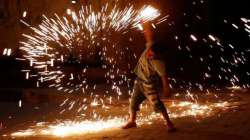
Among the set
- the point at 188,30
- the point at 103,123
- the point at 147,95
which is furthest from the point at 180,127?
the point at 188,30

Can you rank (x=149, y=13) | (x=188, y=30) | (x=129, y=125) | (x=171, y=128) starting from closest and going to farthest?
(x=171, y=128) → (x=129, y=125) → (x=149, y=13) → (x=188, y=30)

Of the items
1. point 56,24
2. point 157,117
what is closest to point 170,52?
point 56,24

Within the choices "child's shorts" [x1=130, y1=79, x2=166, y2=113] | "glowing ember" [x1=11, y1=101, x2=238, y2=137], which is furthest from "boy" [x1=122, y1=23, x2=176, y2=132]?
"glowing ember" [x1=11, y1=101, x2=238, y2=137]

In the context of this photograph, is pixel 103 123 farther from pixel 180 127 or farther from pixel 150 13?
pixel 150 13

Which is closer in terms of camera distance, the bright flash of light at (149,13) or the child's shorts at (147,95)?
the child's shorts at (147,95)

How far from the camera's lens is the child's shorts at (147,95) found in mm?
7324

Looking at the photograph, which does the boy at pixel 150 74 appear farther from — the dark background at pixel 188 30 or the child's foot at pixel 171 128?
the dark background at pixel 188 30

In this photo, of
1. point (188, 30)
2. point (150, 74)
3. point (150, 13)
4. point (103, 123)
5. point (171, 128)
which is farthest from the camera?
point (188, 30)

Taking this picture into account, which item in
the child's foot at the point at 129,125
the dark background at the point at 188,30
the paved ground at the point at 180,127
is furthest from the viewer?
the dark background at the point at 188,30

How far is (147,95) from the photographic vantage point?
747cm

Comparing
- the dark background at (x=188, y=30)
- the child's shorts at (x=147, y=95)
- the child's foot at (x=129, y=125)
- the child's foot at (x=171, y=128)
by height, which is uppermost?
the dark background at (x=188, y=30)

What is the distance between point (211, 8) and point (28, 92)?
845 centimetres

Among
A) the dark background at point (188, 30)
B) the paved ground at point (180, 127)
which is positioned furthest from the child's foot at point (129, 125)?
the dark background at point (188, 30)

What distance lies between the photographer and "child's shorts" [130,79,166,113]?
7.32 m
